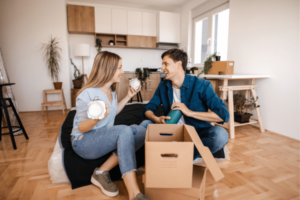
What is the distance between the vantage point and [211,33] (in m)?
4.07

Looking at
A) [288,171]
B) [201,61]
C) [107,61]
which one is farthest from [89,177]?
[201,61]

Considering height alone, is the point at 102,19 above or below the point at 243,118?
above

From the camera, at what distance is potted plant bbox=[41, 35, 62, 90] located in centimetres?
402

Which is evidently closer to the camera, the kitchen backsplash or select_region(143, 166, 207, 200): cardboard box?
select_region(143, 166, 207, 200): cardboard box

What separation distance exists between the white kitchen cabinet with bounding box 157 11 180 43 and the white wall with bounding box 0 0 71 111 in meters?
2.31

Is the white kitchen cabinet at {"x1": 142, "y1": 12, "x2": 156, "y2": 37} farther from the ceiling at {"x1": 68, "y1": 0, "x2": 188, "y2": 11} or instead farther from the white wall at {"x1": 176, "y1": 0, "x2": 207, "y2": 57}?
the white wall at {"x1": 176, "y1": 0, "x2": 207, "y2": 57}

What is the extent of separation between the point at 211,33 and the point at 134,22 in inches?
79.0

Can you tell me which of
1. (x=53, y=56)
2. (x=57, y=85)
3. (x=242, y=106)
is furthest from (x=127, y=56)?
(x=242, y=106)

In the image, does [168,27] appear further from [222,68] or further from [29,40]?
[29,40]

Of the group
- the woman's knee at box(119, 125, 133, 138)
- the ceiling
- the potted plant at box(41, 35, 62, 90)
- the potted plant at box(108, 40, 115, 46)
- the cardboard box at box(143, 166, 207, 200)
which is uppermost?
the ceiling

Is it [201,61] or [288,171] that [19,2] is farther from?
[288,171]

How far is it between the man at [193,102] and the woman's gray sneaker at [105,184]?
1.65 ft

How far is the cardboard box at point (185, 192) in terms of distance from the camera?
101 centimetres

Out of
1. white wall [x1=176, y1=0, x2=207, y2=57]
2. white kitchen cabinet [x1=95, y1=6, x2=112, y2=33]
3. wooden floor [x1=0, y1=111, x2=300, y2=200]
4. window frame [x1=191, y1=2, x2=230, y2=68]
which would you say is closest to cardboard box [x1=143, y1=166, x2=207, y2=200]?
wooden floor [x1=0, y1=111, x2=300, y2=200]
